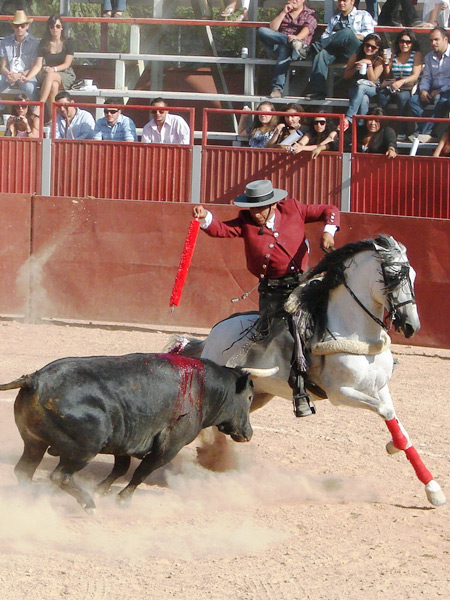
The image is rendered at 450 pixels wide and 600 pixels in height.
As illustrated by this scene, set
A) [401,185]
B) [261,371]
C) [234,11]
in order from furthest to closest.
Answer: [234,11], [401,185], [261,371]

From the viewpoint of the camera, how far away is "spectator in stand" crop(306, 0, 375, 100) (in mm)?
14695

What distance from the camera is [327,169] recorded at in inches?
488

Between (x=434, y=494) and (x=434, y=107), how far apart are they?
28.2ft

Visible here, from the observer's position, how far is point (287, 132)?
502 inches

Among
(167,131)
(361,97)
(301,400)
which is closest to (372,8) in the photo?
(361,97)

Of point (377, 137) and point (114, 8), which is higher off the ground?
point (114, 8)

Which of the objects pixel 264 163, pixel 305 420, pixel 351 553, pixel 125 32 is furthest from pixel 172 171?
pixel 125 32

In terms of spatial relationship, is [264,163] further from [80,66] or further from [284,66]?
[80,66]

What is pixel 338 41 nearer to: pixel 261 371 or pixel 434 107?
pixel 434 107

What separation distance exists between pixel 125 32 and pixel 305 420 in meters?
19.6

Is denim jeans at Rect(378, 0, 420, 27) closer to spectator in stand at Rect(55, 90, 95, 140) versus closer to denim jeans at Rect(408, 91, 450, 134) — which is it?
denim jeans at Rect(408, 91, 450, 134)

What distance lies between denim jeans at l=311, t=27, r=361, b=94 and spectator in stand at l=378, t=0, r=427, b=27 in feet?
3.05

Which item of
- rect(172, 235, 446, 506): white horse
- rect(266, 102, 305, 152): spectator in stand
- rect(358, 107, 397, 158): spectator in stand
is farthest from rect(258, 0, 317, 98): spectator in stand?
rect(172, 235, 446, 506): white horse

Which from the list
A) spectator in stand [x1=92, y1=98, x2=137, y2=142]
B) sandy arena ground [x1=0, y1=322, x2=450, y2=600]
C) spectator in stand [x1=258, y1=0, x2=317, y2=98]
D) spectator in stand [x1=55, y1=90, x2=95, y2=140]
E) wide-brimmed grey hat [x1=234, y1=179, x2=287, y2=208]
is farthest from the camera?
spectator in stand [x1=258, y1=0, x2=317, y2=98]
